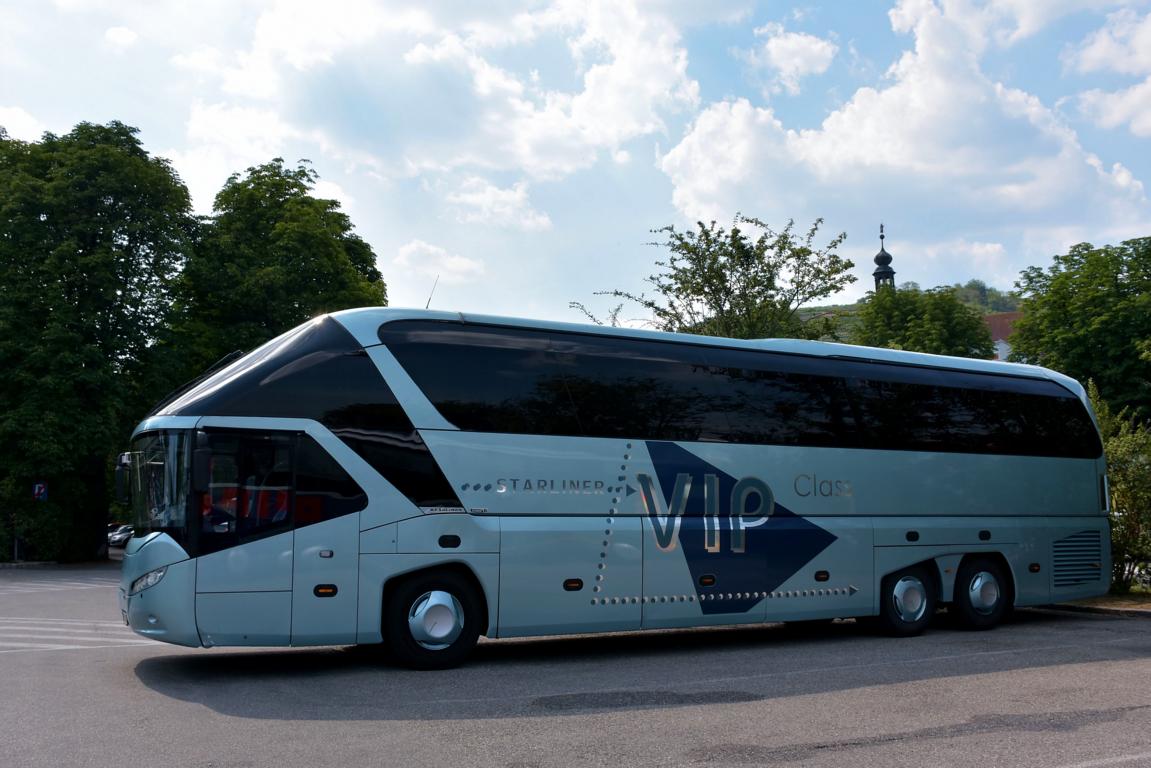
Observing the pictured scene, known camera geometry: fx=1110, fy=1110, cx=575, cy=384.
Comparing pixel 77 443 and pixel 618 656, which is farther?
pixel 77 443

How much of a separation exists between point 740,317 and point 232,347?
765 inches

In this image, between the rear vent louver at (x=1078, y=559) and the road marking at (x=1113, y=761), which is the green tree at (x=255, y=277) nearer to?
the rear vent louver at (x=1078, y=559)

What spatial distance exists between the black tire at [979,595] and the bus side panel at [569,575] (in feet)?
18.7

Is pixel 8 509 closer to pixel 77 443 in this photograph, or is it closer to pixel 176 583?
pixel 77 443

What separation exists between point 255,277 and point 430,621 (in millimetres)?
29860

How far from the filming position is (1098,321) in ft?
154

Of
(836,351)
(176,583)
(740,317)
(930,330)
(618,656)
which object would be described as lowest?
(618,656)

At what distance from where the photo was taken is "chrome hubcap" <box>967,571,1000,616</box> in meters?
15.7

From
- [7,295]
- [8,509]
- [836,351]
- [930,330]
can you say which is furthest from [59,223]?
[930,330]

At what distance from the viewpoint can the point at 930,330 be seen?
63188 mm

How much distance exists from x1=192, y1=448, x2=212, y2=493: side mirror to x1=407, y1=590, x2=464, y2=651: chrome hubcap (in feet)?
7.79

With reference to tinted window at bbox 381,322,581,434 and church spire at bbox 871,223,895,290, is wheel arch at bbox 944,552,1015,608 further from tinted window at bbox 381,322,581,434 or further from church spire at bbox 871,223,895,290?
church spire at bbox 871,223,895,290

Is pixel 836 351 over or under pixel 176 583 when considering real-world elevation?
over

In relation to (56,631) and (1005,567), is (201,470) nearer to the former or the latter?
(56,631)
